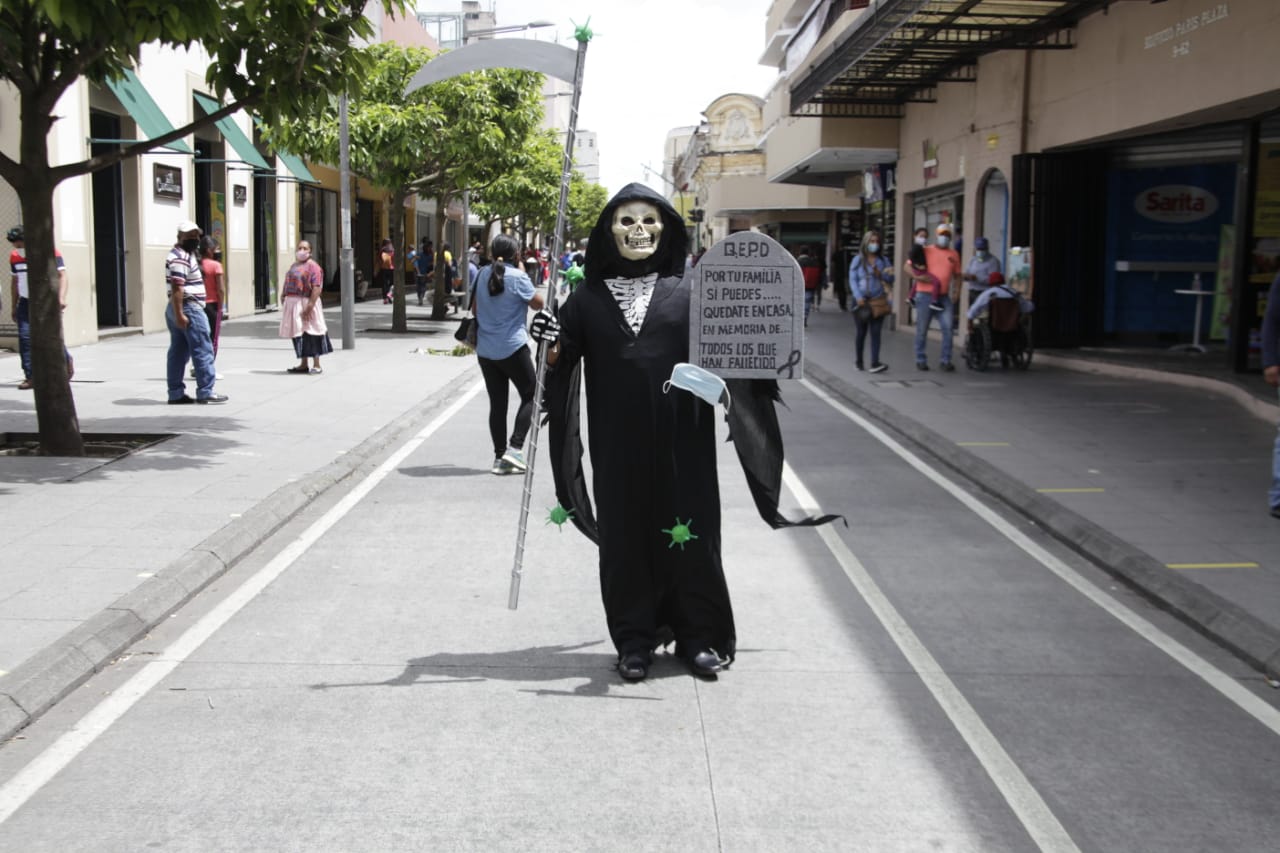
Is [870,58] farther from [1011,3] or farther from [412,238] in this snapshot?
[412,238]

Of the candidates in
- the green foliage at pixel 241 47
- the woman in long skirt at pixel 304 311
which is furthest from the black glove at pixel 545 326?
the woman in long skirt at pixel 304 311

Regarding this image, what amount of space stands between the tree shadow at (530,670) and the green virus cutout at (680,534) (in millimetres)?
557

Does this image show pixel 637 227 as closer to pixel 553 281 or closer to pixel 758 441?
pixel 553 281

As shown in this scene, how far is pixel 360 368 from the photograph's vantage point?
18.9 meters

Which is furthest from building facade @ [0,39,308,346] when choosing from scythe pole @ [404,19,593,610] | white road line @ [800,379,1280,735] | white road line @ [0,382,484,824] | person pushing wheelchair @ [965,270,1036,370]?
scythe pole @ [404,19,593,610]

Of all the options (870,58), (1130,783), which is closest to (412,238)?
(870,58)

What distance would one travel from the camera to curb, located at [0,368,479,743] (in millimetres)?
4961

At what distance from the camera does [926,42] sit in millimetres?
20125

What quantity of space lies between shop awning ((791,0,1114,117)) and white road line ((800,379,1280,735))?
867 centimetres

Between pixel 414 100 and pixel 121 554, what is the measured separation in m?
20.9

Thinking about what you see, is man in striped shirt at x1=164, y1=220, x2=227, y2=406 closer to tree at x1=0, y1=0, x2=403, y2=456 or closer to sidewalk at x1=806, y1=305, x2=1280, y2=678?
tree at x1=0, y1=0, x2=403, y2=456

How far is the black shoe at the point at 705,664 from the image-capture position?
5332mm

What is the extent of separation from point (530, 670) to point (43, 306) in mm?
6829

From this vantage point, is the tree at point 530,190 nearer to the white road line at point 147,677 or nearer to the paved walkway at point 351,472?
the paved walkway at point 351,472
